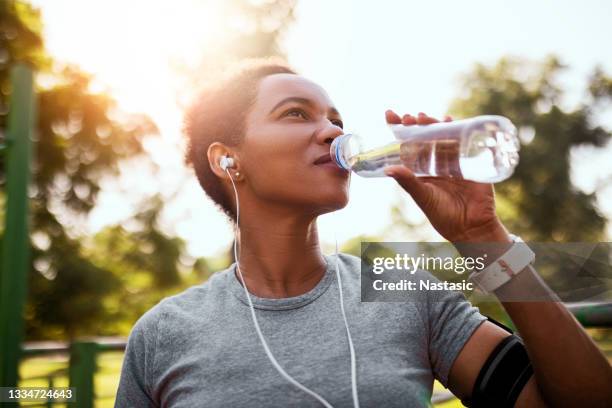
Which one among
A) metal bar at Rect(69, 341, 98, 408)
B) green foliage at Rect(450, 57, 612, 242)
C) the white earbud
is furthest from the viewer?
green foliage at Rect(450, 57, 612, 242)

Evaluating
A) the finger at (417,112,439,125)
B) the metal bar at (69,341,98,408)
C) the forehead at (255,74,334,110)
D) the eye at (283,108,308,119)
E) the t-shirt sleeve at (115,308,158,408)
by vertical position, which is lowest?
the metal bar at (69,341,98,408)

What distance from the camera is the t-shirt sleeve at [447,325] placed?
1686mm

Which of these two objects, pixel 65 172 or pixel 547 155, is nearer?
pixel 65 172

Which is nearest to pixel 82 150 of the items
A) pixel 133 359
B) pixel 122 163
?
pixel 122 163

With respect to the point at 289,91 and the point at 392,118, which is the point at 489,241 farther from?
the point at 289,91

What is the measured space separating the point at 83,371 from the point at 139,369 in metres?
0.87

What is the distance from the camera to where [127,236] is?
69.1ft

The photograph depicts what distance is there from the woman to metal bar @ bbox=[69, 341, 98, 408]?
2.69 ft

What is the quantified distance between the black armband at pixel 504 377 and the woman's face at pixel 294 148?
626 millimetres

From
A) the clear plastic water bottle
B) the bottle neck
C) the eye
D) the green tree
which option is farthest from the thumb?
the green tree

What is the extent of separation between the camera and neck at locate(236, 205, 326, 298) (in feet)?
6.43

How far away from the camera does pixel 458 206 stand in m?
1.52

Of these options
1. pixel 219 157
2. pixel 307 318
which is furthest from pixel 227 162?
pixel 307 318

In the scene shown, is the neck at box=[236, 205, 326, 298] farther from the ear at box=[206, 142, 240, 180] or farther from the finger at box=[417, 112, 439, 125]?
the finger at box=[417, 112, 439, 125]
